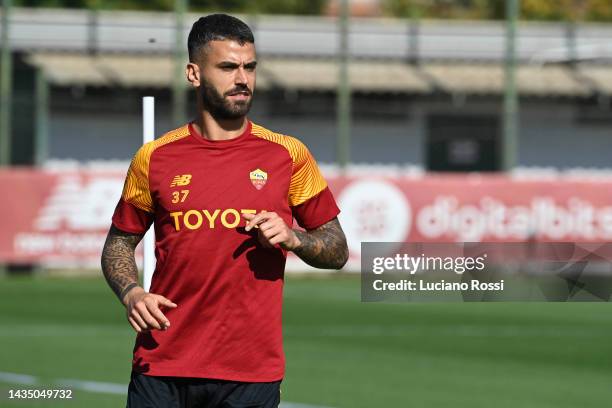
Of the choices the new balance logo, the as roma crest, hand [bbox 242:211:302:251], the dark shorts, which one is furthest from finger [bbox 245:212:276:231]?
the dark shorts

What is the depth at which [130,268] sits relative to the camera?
6012 millimetres

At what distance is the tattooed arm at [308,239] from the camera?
5.44 metres

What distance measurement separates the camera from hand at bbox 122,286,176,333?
5488 millimetres

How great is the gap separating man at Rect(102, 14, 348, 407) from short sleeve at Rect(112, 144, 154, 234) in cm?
2

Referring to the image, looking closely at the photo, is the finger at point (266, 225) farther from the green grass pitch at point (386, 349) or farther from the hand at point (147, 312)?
the green grass pitch at point (386, 349)

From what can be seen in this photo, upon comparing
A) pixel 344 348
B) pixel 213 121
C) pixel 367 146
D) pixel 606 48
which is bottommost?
pixel 344 348

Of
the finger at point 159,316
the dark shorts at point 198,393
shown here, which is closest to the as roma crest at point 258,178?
the finger at point 159,316

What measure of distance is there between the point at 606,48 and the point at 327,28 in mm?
7068

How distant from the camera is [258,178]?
579 cm

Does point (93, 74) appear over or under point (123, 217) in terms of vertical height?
over

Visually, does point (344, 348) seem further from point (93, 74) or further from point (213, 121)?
point (93, 74)

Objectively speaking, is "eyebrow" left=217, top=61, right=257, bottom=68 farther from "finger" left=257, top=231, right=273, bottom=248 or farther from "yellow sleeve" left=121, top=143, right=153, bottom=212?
"finger" left=257, top=231, right=273, bottom=248

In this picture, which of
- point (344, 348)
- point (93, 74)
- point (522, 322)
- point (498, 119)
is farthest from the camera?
point (498, 119)

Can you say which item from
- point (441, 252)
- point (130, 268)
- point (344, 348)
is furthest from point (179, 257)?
point (344, 348)
